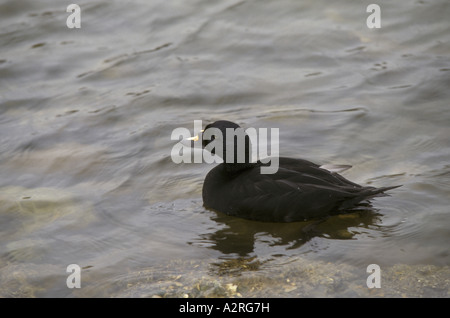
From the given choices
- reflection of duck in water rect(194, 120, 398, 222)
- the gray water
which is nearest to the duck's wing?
reflection of duck in water rect(194, 120, 398, 222)

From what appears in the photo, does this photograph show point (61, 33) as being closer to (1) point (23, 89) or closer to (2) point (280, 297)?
(1) point (23, 89)

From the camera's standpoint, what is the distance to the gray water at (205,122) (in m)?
5.29

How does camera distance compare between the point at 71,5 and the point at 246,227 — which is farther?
the point at 71,5

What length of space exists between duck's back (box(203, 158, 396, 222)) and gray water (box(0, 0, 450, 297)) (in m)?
0.14

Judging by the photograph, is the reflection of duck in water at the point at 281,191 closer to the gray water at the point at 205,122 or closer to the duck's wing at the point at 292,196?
the duck's wing at the point at 292,196

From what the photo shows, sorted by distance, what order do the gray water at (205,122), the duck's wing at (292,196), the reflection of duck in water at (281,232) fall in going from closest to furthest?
the gray water at (205,122)
the reflection of duck in water at (281,232)
the duck's wing at (292,196)

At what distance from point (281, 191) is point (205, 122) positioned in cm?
243

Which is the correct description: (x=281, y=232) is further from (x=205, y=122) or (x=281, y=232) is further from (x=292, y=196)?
(x=205, y=122)

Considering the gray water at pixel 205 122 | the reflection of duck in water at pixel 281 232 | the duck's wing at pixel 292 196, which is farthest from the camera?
the duck's wing at pixel 292 196

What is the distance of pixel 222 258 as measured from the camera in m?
5.47

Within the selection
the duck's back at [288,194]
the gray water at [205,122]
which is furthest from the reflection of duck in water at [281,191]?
the gray water at [205,122]

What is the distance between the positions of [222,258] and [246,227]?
0.55 m

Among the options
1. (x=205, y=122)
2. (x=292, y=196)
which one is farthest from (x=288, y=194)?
(x=205, y=122)
